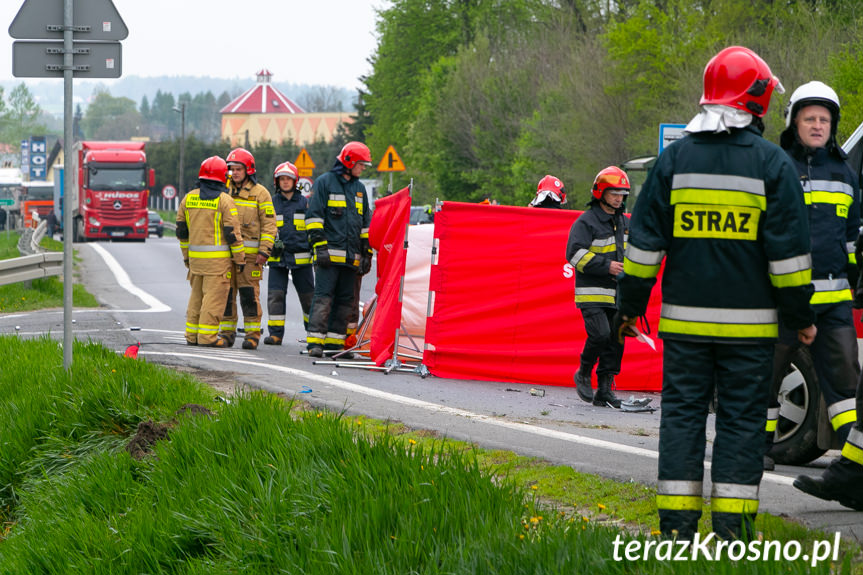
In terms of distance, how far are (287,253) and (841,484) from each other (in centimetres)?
852

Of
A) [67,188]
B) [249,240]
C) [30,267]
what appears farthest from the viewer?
[30,267]

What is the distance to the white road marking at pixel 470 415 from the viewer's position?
6.67 metres

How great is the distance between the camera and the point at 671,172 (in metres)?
4.75

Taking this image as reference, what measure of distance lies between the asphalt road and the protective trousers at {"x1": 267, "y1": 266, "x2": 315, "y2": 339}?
30cm

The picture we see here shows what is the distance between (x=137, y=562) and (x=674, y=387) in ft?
8.48

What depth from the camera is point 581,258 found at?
29.3 ft

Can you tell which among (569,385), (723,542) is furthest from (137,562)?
(569,385)

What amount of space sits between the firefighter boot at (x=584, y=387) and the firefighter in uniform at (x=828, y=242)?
3198mm

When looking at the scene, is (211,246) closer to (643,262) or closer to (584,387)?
(584,387)

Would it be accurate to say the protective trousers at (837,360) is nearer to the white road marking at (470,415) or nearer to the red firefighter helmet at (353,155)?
the white road marking at (470,415)

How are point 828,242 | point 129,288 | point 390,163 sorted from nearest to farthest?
1. point 828,242
2. point 129,288
3. point 390,163

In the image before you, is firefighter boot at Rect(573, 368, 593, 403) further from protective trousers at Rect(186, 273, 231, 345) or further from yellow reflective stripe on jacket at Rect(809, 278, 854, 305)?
protective trousers at Rect(186, 273, 231, 345)

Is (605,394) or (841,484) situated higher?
(841,484)

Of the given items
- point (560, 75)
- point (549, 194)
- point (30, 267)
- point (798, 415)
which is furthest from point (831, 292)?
point (560, 75)
